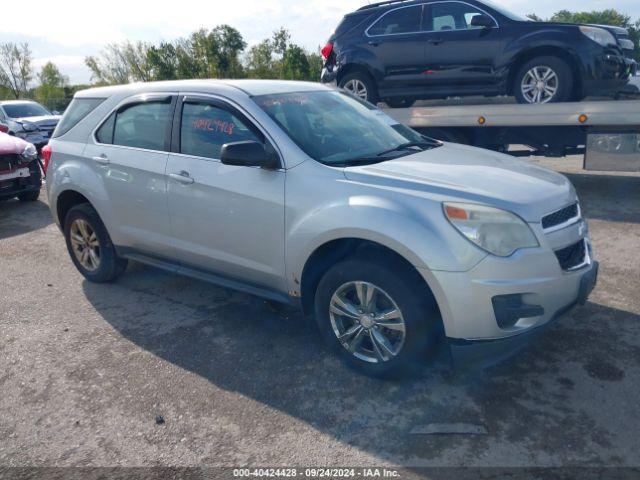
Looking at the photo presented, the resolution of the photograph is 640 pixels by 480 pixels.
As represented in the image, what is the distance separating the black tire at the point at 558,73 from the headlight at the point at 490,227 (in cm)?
481

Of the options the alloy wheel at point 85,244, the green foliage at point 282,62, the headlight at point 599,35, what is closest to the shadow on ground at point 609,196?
the headlight at point 599,35

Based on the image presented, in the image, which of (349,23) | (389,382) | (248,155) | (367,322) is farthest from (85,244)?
(349,23)

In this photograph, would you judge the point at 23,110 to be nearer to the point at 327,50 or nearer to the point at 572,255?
the point at 327,50

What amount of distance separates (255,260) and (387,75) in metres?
5.06

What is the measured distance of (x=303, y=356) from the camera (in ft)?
12.5

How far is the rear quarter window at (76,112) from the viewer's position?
5043mm

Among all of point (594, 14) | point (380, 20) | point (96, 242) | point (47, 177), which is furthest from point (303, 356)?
point (594, 14)

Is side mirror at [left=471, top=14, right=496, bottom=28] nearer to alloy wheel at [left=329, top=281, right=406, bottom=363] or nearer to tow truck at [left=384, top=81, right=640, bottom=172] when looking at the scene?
tow truck at [left=384, top=81, right=640, bottom=172]

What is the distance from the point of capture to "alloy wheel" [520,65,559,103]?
7.17 metres

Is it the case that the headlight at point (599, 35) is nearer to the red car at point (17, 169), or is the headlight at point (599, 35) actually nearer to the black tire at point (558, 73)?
the black tire at point (558, 73)

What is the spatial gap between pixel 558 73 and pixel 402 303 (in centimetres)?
521

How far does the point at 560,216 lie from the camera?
132 inches

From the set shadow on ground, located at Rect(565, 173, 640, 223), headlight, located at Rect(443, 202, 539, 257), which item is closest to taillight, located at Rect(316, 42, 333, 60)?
shadow on ground, located at Rect(565, 173, 640, 223)

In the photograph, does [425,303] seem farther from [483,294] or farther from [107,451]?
[107,451]
